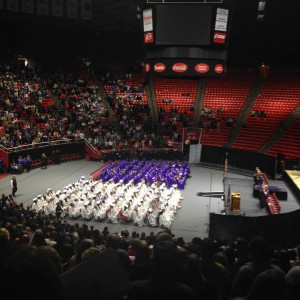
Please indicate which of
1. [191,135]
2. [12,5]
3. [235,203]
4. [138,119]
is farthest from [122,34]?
[235,203]

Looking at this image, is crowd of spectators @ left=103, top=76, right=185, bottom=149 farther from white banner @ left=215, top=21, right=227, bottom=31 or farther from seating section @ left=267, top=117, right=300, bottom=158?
white banner @ left=215, top=21, right=227, bottom=31

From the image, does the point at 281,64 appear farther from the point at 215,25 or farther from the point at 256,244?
the point at 256,244

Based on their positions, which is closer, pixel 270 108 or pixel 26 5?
pixel 26 5

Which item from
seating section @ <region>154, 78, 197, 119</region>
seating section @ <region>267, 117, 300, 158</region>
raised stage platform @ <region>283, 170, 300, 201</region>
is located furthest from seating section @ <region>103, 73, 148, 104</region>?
raised stage platform @ <region>283, 170, 300, 201</region>

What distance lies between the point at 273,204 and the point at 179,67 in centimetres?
894

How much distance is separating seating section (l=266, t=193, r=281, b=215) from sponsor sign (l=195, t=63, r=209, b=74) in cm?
779

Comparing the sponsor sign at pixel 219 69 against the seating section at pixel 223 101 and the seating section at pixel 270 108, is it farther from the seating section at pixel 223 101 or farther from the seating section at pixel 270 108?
the seating section at pixel 223 101

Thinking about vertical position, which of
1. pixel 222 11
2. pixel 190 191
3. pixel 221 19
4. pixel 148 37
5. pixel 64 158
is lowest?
pixel 190 191

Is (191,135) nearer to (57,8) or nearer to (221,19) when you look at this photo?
(57,8)

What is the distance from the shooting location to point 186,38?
40.7 ft

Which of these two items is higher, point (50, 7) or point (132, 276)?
point (50, 7)

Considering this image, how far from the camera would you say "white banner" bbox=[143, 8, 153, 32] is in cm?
1273

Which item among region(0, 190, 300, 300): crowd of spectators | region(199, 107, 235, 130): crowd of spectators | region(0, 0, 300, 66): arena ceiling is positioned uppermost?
region(0, 0, 300, 66): arena ceiling

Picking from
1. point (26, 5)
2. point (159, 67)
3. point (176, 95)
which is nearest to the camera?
point (159, 67)
